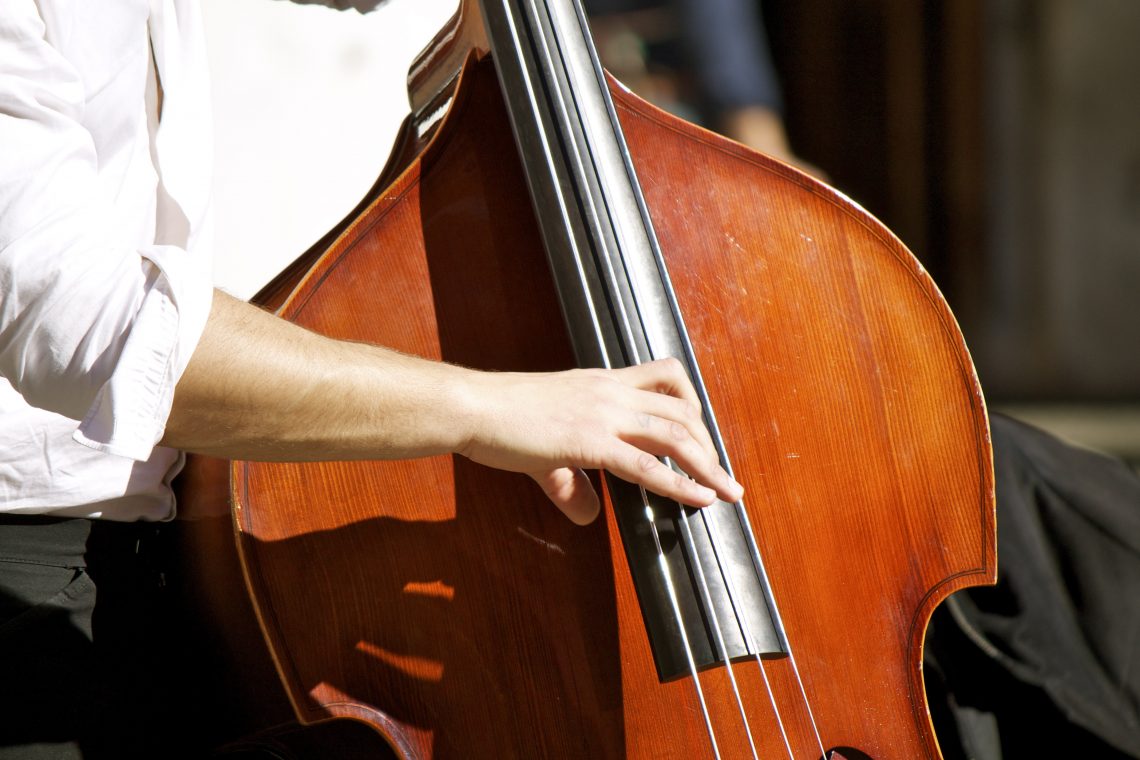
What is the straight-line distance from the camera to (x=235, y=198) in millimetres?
1588

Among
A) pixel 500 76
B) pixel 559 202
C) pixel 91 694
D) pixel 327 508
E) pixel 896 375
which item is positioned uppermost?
pixel 500 76

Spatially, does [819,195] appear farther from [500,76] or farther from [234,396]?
[234,396]

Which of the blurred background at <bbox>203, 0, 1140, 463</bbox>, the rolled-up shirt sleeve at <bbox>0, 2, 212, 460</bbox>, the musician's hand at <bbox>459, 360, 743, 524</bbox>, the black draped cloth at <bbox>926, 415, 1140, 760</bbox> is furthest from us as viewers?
the blurred background at <bbox>203, 0, 1140, 463</bbox>

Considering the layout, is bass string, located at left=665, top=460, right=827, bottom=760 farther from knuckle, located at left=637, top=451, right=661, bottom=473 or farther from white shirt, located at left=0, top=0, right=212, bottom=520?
white shirt, located at left=0, top=0, right=212, bottom=520

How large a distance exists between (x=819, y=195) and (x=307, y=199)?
3.41 ft

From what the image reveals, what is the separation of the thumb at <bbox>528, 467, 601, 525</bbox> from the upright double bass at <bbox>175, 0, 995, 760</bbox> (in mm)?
19

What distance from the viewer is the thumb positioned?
690mm

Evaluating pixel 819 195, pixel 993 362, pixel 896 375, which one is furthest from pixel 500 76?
pixel 993 362

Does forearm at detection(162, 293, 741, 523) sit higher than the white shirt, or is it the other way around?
the white shirt

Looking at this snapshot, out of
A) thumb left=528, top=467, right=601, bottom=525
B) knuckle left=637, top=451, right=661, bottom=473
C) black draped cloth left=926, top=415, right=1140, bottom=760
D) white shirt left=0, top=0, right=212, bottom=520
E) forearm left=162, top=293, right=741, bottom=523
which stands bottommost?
black draped cloth left=926, top=415, right=1140, bottom=760

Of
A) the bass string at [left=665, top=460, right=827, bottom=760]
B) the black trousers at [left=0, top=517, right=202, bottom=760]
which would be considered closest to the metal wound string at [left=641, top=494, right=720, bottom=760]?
the bass string at [left=665, top=460, right=827, bottom=760]

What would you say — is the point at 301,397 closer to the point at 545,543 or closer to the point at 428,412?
the point at 428,412

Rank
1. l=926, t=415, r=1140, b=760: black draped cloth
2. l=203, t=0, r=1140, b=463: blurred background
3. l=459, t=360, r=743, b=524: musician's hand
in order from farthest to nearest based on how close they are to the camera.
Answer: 1. l=203, t=0, r=1140, b=463: blurred background
2. l=926, t=415, r=1140, b=760: black draped cloth
3. l=459, t=360, r=743, b=524: musician's hand

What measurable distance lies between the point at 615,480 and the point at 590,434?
0.06m
